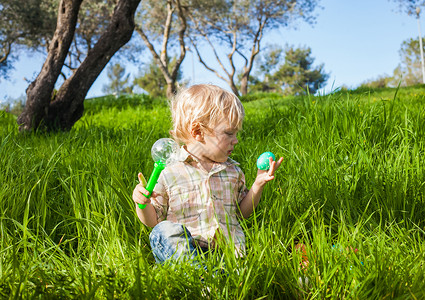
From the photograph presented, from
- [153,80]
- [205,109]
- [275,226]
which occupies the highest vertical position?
[153,80]

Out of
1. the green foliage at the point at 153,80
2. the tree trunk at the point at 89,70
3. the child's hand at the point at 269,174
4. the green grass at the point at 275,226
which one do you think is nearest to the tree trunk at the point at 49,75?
the tree trunk at the point at 89,70

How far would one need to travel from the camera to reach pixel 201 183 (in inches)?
81.0

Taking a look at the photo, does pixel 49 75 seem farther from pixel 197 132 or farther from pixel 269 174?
pixel 269 174

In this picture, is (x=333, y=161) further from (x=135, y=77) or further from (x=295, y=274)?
(x=135, y=77)

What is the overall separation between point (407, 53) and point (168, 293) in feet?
179

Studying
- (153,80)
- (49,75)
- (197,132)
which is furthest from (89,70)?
(153,80)

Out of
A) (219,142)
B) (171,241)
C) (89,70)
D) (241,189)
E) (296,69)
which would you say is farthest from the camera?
(296,69)

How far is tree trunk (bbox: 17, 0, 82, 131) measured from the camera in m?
5.57

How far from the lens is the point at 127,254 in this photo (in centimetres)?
195

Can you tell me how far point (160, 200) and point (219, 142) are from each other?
43cm

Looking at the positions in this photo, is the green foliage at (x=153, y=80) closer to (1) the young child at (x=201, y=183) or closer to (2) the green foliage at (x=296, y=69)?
(2) the green foliage at (x=296, y=69)

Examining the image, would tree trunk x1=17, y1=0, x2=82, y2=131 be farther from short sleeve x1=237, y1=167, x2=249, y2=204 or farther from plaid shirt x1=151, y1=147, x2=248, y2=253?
short sleeve x1=237, y1=167, x2=249, y2=204

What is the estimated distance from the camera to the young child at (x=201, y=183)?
197 centimetres

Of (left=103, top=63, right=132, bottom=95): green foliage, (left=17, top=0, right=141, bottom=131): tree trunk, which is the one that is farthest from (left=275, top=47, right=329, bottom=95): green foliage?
(left=17, top=0, right=141, bottom=131): tree trunk
